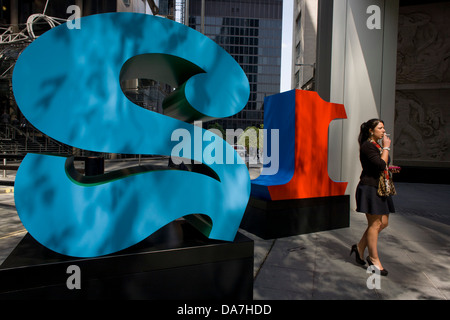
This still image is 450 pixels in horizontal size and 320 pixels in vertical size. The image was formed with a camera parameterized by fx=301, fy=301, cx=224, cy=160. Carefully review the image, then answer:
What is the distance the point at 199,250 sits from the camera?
268cm

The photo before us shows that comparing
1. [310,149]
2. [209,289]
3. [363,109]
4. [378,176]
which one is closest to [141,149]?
[209,289]

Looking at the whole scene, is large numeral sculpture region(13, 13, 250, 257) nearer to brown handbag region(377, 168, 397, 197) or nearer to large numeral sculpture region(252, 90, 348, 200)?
brown handbag region(377, 168, 397, 197)

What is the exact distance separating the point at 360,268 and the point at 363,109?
543 cm

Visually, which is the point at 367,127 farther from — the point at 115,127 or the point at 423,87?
the point at 423,87

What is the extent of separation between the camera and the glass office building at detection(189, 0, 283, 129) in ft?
339

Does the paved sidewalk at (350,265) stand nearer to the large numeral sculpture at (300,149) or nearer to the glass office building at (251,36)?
the large numeral sculpture at (300,149)

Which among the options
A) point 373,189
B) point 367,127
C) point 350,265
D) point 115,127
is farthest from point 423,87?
point 115,127

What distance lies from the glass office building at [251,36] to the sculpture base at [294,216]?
9634 centimetres

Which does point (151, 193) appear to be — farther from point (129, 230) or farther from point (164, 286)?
point (164, 286)

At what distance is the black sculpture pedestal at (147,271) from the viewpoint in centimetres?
220

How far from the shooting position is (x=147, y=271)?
2.52m

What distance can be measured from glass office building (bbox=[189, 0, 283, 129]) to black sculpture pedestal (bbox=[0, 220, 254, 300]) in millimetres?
99688

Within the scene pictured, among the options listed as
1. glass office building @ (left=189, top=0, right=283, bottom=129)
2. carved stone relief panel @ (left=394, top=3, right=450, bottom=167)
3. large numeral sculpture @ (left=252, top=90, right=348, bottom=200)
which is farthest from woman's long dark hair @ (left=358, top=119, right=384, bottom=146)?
glass office building @ (left=189, top=0, right=283, bottom=129)

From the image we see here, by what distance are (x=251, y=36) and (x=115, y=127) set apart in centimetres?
11056
